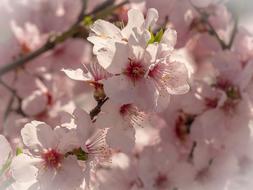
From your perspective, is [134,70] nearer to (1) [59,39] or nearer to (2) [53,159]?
(2) [53,159]

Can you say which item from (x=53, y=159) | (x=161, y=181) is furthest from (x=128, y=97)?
(x=161, y=181)

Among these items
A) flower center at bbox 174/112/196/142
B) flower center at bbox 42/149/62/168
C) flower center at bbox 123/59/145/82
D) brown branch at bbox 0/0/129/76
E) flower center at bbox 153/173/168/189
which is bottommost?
flower center at bbox 153/173/168/189

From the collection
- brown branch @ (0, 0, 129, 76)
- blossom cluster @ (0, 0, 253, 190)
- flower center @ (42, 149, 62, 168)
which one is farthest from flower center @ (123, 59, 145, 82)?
brown branch @ (0, 0, 129, 76)

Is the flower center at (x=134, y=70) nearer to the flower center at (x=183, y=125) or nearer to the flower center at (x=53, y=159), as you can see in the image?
the flower center at (x=53, y=159)

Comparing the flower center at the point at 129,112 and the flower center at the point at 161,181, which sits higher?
the flower center at the point at 129,112

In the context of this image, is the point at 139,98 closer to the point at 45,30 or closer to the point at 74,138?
the point at 74,138

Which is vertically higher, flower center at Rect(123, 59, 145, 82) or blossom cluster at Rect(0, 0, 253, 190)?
flower center at Rect(123, 59, 145, 82)

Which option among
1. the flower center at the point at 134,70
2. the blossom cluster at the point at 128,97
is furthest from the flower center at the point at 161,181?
the flower center at the point at 134,70

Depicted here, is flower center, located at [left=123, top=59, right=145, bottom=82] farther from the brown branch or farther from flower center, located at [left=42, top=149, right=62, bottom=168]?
the brown branch

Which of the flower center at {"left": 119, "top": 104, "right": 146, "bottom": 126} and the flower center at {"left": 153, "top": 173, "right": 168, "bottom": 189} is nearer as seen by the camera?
the flower center at {"left": 119, "top": 104, "right": 146, "bottom": 126}
